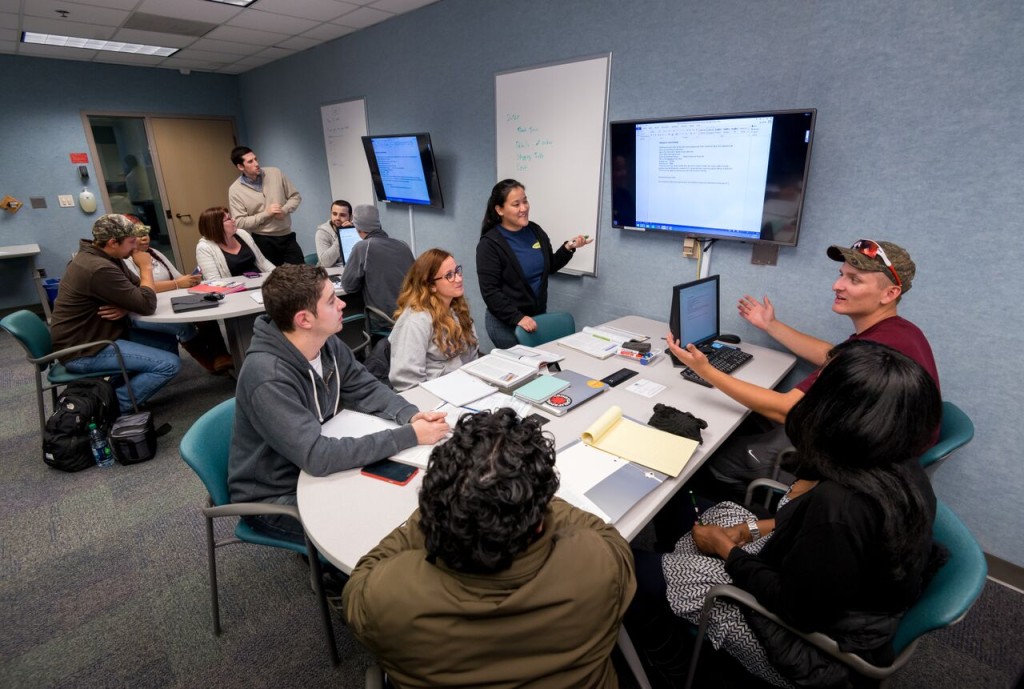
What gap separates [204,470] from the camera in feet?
4.82

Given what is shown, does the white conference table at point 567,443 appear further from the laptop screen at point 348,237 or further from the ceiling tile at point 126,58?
the ceiling tile at point 126,58

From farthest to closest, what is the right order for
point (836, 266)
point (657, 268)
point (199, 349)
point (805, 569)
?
point (199, 349) → point (657, 268) → point (836, 266) → point (805, 569)

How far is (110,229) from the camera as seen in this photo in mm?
2783

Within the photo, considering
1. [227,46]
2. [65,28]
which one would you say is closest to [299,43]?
[227,46]

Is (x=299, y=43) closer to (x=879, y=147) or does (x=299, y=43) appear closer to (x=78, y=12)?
(x=78, y=12)

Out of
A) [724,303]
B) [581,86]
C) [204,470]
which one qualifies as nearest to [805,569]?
[204,470]

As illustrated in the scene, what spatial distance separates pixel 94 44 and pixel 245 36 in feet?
5.31

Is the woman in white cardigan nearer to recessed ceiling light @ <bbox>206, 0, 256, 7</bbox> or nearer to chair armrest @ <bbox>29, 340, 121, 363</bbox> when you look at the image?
chair armrest @ <bbox>29, 340, 121, 363</bbox>

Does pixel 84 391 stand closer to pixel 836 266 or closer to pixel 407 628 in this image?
pixel 407 628

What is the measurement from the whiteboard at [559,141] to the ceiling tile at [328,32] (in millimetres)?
1986

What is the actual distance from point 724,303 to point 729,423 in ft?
3.79

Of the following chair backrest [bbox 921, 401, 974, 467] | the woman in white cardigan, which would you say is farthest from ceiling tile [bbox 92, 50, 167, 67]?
chair backrest [bbox 921, 401, 974, 467]

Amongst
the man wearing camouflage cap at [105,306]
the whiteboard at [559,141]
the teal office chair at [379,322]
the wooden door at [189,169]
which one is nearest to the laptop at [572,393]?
the whiteboard at [559,141]

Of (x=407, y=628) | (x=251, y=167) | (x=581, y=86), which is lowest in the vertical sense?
(x=407, y=628)
